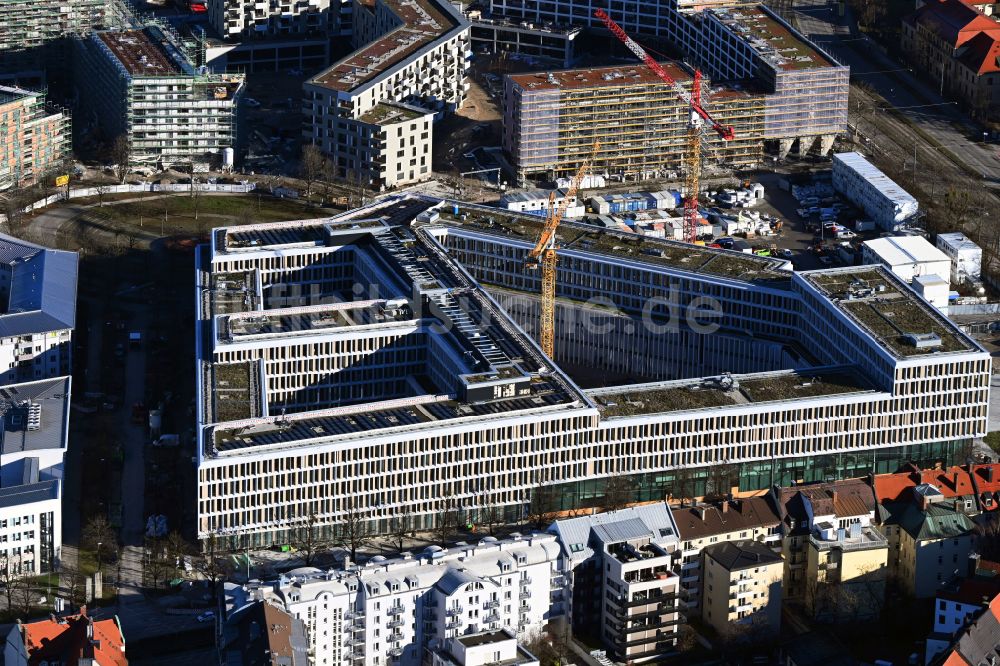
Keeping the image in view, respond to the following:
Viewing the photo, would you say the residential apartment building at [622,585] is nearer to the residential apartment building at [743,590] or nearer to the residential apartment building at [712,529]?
the residential apartment building at [712,529]

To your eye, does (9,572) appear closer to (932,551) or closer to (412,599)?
(412,599)

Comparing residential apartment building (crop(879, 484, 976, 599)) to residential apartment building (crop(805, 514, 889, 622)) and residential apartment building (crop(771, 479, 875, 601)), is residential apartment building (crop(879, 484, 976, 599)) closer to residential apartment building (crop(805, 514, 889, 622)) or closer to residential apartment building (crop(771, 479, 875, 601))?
residential apartment building (crop(805, 514, 889, 622))

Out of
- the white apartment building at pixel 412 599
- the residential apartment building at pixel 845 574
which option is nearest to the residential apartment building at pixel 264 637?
the white apartment building at pixel 412 599

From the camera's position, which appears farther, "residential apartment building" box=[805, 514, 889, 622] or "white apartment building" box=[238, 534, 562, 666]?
"residential apartment building" box=[805, 514, 889, 622]

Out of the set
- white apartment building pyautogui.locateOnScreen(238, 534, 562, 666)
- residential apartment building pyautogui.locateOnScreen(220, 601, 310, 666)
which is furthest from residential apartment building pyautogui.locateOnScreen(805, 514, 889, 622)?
residential apartment building pyautogui.locateOnScreen(220, 601, 310, 666)

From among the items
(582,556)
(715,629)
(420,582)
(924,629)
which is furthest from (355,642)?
(924,629)

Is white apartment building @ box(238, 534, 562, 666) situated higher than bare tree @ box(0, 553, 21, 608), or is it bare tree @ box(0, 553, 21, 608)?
white apartment building @ box(238, 534, 562, 666)

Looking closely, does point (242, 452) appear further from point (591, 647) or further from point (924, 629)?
point (924, 629)
